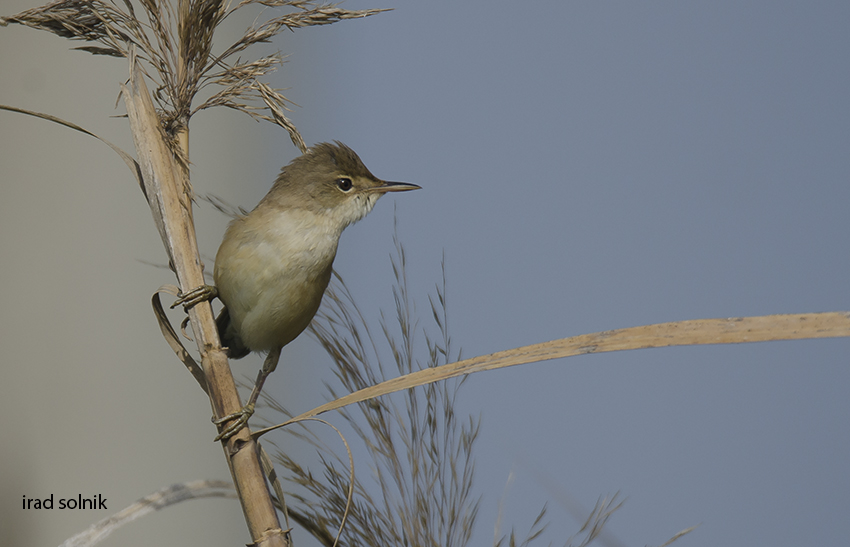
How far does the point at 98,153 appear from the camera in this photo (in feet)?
6.73

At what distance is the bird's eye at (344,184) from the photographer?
91cm

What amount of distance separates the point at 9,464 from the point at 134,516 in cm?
139

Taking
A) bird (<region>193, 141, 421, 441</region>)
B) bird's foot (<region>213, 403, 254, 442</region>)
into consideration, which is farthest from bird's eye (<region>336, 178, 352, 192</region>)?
bird's foot (<region>213, 403, 254, 442</region>)

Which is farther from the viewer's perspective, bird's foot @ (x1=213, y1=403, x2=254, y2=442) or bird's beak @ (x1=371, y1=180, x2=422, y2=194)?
bird's beak @ (x1=371, y1=180, x2=422, y2=194)

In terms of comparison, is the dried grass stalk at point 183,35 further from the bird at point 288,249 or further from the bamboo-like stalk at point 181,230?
the bird at point 288,249

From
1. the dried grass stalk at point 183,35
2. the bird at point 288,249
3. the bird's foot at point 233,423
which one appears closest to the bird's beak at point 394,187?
the bird at point 288,249

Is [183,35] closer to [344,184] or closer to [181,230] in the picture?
[181,230]

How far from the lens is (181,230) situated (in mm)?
619

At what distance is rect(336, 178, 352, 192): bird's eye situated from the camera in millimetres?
912

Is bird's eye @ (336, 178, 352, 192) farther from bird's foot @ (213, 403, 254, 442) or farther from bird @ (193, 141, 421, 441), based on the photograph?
bird's foot @ (213, 403, 254, 442)

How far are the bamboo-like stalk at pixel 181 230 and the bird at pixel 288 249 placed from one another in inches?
7.2

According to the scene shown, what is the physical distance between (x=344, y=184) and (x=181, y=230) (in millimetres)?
333

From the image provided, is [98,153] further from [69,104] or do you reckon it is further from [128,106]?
[128,106]

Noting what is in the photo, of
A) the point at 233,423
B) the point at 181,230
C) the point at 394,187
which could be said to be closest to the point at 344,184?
the point at 394,187
